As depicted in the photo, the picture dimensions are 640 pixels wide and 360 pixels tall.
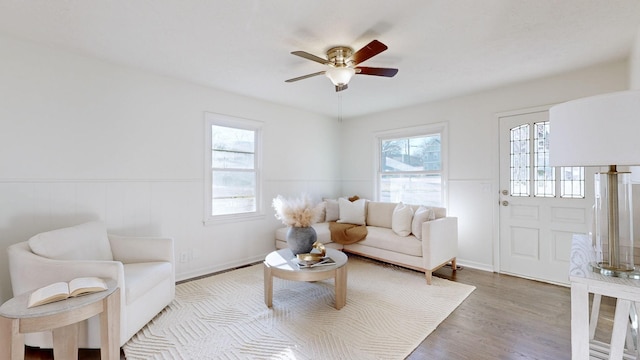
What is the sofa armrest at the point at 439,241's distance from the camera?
332 cm

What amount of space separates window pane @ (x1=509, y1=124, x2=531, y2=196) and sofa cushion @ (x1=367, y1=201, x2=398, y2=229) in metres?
1.58

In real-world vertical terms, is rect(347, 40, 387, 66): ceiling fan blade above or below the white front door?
above

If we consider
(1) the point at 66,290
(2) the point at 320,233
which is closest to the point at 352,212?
(2) the point at 320,233

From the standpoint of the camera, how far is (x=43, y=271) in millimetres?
1915

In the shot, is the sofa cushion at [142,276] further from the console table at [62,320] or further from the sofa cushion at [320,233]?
the sofa cushion at [320,233]

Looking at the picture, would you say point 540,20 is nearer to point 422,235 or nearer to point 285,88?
point 422,235

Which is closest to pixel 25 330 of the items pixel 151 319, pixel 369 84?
pixel 151 319

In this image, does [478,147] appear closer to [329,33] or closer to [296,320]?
[329,33]

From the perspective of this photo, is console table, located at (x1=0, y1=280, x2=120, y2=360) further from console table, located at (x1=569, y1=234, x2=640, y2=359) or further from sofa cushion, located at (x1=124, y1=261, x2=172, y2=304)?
console table, located at (x1=569, y1=234, x2=640, y2=359)

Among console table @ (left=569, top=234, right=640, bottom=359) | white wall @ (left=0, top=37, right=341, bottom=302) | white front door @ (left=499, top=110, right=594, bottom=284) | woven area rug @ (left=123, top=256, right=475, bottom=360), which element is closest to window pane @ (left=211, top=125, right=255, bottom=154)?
white wall @ (left=0, top=37, right=341, bottom=302)

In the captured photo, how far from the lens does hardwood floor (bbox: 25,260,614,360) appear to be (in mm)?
2010

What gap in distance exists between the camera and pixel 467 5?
6.44 ft

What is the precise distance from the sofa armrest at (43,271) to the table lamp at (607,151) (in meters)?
2.74

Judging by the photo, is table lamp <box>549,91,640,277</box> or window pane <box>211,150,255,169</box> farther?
window pane <box>211,150,255,169</box>
